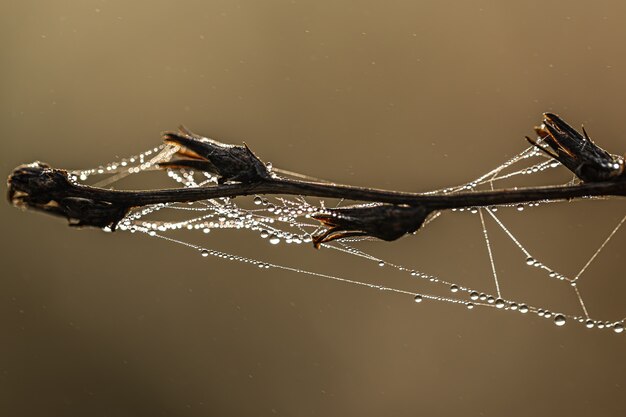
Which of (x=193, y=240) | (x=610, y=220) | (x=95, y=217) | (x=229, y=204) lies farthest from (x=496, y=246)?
(x=95, y=217)

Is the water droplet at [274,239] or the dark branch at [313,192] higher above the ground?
the water droplet at [274,239]

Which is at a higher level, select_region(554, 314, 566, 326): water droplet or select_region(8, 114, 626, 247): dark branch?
select_region(554, 314, 566, 326): water droplet

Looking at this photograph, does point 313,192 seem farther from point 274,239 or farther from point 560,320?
point 560,320

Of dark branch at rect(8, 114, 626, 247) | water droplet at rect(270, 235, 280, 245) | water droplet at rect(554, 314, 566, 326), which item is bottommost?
dark branch at rect(8, 114, 626, 247)

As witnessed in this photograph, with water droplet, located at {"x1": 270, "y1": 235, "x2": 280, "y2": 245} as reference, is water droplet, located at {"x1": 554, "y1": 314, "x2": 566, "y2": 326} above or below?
above

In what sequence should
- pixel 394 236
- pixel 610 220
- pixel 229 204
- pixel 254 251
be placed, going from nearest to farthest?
pixel 394 236
pixel 229 204
pixel 610 220
pixel 254 251

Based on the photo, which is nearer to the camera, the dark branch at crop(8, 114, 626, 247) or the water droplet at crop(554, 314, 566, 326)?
the dark branch at crop(8, 114, 626, 247)

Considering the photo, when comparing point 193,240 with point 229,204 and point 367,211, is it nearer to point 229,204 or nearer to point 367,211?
point 229,204

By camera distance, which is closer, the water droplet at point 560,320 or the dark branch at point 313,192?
the dark branch at point 313,192
